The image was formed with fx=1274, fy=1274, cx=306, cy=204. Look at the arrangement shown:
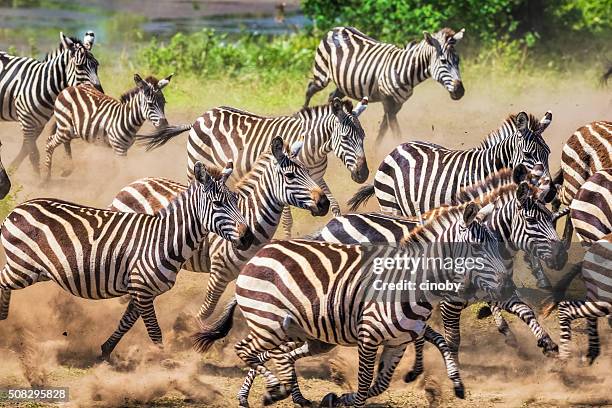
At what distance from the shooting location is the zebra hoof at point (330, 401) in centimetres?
967

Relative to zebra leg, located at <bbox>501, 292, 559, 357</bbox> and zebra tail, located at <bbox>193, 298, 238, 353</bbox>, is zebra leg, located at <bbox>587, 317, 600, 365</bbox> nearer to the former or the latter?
zebra leg, located at <bbox>501, 292, 559, 357</bbox>

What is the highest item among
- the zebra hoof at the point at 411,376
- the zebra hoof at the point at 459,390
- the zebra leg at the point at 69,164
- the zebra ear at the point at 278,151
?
the zebra leg at the point at 69,164

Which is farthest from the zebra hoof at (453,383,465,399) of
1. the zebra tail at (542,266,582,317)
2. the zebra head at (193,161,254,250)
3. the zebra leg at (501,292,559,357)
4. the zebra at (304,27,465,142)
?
the zebra at (304,27,465,142)

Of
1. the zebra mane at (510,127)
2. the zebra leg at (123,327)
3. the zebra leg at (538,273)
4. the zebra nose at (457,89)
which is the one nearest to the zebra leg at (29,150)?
the zebra nose at (457,89)

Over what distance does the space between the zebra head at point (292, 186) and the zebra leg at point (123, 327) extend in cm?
155

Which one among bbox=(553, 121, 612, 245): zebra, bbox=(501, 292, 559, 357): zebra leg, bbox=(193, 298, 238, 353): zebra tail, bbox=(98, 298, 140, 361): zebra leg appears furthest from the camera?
bbox=(553, 121, 612, 245): zebra

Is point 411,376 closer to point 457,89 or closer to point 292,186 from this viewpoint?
point 292,186

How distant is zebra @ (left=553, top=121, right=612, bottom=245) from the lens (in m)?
12.6

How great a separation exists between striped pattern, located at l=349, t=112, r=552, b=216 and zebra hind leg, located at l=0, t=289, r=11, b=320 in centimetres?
375

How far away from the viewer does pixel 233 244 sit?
35.0 feet

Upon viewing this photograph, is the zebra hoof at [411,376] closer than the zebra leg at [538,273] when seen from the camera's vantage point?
Yes

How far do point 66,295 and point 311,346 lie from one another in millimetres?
2764

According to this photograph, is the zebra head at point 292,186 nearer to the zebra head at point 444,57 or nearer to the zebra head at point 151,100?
the zebra head at point 151,100

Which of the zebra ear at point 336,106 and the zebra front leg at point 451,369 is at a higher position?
the zebra ear at point 336,106
